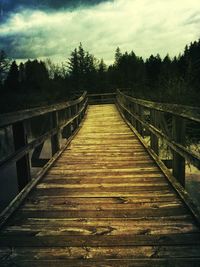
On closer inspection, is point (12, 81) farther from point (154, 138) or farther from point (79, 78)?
point (154, 138)

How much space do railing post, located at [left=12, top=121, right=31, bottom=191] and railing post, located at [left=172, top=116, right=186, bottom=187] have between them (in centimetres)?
204

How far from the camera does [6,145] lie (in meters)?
25.6

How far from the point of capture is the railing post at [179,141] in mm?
4133

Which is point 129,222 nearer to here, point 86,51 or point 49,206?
point 49,206

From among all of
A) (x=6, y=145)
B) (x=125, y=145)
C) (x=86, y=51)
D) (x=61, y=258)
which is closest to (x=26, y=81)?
(x=86, y=51)

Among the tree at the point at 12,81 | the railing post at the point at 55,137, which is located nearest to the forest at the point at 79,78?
the tree at the point at 12,81

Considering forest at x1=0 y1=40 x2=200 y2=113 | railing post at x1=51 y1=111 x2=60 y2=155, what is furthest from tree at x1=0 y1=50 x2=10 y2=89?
railing post at x1=51 y1=111 x2=60 y2=155

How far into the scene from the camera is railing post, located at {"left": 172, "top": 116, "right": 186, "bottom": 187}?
4.13 meters

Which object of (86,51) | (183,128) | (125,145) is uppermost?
(86,51)

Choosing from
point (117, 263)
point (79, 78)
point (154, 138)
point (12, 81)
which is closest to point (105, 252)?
point (117, 263)

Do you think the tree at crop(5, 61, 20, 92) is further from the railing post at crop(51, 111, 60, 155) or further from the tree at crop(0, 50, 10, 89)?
the railing post at crop(51, 111, 60, 155)

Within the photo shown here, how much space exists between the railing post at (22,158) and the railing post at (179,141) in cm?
204

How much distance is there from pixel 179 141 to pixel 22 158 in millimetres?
2141

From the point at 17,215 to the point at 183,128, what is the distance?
2357mm
